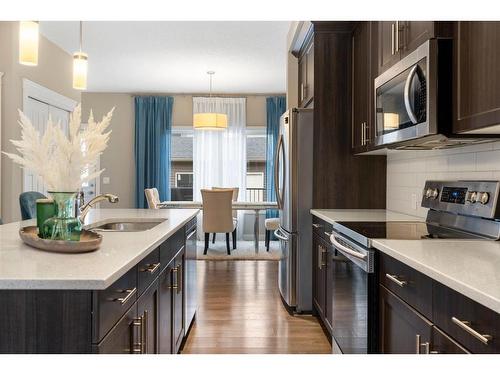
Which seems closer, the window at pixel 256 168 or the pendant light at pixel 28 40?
the pendant light at pixel 28 40

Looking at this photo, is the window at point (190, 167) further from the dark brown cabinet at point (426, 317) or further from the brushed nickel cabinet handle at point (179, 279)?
the dark brown cabinet at point (426, 317)

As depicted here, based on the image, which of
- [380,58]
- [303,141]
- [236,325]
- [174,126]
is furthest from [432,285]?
[174,126]

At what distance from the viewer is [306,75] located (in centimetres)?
412

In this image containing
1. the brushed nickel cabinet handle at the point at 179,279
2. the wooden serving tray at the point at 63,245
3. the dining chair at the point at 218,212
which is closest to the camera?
the wooden serving tray at the point at 63,245

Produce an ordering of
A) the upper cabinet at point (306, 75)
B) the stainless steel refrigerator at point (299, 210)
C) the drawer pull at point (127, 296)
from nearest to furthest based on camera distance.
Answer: the drawer pull at point (127, 296), the stainless steel refrigerator at point (299, 210), the upper cabinet at point (306, 75)

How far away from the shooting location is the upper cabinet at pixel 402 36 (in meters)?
1.93

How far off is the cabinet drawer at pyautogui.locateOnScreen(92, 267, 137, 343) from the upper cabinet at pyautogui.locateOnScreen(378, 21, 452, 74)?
161 cm

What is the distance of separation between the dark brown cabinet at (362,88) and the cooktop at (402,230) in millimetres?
742

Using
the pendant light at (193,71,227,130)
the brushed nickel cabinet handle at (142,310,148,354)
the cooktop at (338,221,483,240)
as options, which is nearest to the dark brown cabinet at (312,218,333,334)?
the cooktop at (338,221,483,240)

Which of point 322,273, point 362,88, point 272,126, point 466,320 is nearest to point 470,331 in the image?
point 466,320

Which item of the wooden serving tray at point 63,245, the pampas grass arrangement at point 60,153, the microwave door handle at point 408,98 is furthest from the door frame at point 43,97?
the microwave door handle at point 408,98
